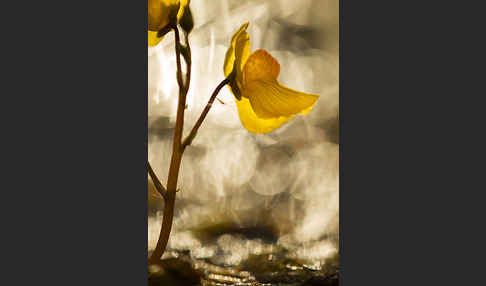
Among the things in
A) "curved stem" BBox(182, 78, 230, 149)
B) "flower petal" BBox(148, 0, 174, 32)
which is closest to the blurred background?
"curved stem" BBox(182, 78, 230, 149)

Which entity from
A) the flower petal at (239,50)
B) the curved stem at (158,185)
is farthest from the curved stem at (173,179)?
the flower petal at (239,50)

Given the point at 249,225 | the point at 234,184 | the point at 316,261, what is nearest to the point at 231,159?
the point at 234,184

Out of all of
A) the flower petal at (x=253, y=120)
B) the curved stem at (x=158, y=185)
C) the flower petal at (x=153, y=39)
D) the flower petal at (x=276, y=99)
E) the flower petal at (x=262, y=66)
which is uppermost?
the flower petal at (x=153, y=39)

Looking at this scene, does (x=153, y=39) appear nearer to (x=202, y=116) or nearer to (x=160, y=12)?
(x=160, y=12)

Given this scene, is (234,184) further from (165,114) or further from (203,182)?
(165,114)

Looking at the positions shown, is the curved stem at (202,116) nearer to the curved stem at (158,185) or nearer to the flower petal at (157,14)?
the curved stem at (158,185)

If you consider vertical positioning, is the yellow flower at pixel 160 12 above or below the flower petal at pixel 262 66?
above
